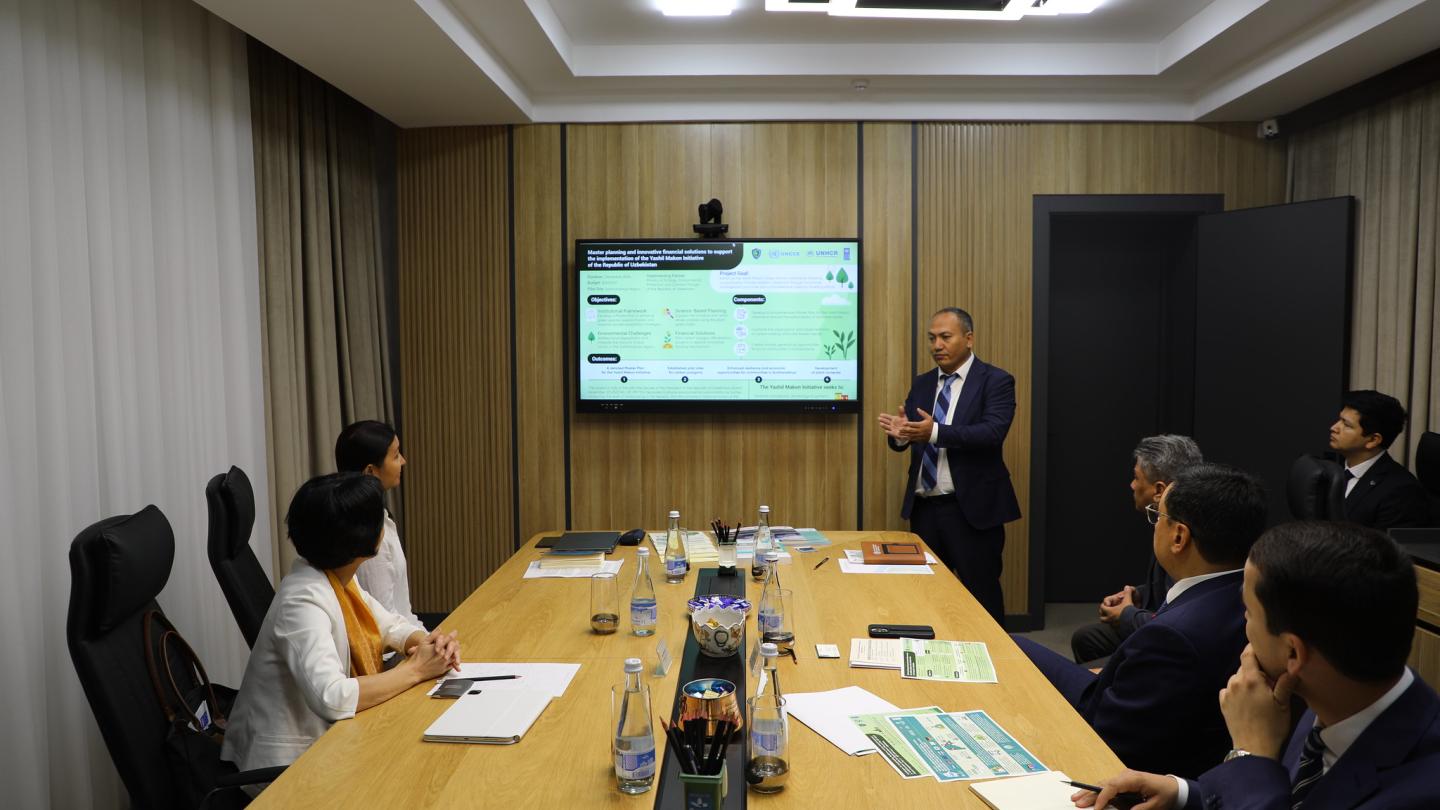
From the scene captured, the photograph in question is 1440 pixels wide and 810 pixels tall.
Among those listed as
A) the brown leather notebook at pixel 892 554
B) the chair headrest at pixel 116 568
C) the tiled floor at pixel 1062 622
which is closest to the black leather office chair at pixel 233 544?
the chair headrest at pixel 116 568

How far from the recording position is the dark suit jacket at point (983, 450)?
394 cm

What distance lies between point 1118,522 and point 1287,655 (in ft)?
14.1

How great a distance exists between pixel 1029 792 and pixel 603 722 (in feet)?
2.75

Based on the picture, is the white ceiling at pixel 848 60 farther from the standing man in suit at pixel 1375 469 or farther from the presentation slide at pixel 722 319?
the standing man in suit at pixel 1375 469

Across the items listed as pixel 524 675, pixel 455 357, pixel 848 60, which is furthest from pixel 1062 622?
pixel 524 675

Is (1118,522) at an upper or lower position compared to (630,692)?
lower

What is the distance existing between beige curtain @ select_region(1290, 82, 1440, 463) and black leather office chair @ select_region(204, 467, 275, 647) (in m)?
4.52

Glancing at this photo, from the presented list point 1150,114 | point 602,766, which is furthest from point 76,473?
point 1150,114

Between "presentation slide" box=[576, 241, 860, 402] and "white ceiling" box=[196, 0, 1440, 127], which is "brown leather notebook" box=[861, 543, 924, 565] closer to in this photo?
"presentation slide" box=[576, 241, 860, 402]

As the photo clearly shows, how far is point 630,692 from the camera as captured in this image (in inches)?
61.7

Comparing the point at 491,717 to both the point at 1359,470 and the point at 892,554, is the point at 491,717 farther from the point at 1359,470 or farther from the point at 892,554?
the point at 1359,470

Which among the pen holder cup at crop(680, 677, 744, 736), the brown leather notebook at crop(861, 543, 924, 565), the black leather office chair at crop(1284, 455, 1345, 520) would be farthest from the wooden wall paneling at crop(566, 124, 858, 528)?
the pen holder cup at crop(680, 677, 744, 736)

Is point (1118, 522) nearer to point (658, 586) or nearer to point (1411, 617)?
point (658, 586)

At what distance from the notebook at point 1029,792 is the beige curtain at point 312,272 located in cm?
323
